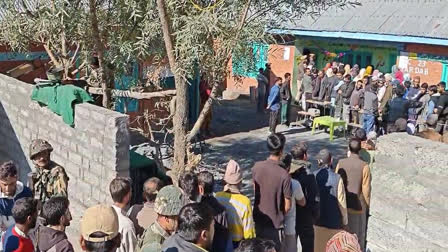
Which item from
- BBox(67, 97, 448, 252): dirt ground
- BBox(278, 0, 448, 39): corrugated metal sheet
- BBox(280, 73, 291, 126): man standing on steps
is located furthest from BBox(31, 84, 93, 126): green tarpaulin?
BBox(278, 0, 448, 39): corrugated metal sheet

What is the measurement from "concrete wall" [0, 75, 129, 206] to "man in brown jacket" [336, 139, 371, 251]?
2.66 metres

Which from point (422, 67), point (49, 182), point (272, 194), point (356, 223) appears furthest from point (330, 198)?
point (422, 67)

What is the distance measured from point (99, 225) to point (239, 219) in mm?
1570

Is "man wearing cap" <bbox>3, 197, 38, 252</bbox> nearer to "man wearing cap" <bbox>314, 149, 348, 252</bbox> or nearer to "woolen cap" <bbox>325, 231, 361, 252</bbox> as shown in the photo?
"woolen cap" <bbox>325, 231, 361, 252</bbox>

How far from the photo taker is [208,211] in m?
4.32

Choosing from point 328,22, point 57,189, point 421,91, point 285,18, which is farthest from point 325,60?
point 57,189

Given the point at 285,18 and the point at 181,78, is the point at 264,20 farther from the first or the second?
the point at 181,78

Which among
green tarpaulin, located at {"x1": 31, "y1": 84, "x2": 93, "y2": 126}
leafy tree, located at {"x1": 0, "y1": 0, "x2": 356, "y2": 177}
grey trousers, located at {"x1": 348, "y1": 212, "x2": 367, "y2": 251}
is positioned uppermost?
leafy tree, located at {"x1": 0, "y1": 0, "x2": 356, "y2": 177}

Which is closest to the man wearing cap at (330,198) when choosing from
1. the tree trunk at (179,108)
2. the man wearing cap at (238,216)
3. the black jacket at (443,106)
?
the man wearing cap at (238,216)

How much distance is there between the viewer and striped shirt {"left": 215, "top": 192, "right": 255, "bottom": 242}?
5.29m

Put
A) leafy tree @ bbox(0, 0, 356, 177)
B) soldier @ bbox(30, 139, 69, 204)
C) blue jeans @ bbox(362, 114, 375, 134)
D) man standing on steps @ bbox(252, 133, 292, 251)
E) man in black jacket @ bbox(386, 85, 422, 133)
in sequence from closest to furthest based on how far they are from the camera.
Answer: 1. man standing on steps @ bbox(252, 133, 292, 251)
2. soldier @ bbox(30, 139, 69, 204)
3. leafy tree @ bbox(0, 0, 356, 177)
4. man in black jacket @ bbox(386, 85, 422, 133)
5. blue jeans @ bbox(362, 114, 375, 134)

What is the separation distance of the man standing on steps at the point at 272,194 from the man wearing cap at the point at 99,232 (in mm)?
2115

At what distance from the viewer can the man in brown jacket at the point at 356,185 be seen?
22.4 ft

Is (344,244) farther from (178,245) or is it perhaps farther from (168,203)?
(168,203)
